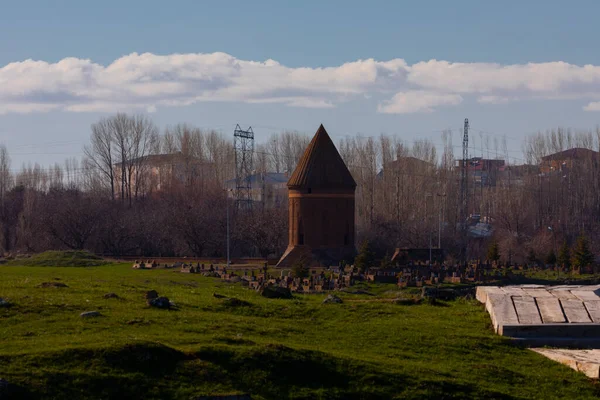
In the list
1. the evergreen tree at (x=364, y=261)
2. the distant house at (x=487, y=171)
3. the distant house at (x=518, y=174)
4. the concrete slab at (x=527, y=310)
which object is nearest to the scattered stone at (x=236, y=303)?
the concrete slab at (x=527, y=310)

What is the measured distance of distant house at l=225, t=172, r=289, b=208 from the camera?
2445 inches

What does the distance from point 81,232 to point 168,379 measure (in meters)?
Result: 39.5

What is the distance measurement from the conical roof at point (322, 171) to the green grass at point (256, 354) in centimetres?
2522

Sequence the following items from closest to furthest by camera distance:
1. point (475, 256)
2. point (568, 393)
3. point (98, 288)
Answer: point (568, 393)
point (98, 288)
point (475, 256)

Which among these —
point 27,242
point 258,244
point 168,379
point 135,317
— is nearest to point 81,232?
point 27,242

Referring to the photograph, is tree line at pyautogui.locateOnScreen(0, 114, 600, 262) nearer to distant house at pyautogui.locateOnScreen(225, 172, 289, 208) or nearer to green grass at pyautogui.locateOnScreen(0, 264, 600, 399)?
distant house at pyautogui.locateOnScreen(225, 172, 289, 208)

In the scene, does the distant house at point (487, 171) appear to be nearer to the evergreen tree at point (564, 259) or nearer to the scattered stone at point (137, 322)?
the evergreen tree at point (564, 259)

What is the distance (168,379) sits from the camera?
35.1ft

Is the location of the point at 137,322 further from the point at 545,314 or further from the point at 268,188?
the point at 268,188

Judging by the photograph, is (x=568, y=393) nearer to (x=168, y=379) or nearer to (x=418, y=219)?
(x=168, y=379)

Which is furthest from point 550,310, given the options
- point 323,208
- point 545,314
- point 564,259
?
point 564,259

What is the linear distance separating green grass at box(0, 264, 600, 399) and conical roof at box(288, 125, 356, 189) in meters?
25.2

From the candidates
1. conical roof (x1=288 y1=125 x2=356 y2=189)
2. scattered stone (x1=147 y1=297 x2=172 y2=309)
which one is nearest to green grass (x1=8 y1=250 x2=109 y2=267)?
conical roof (x1=288 y1=125 x2=356 y2=189)

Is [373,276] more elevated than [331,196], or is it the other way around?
[331,196]
